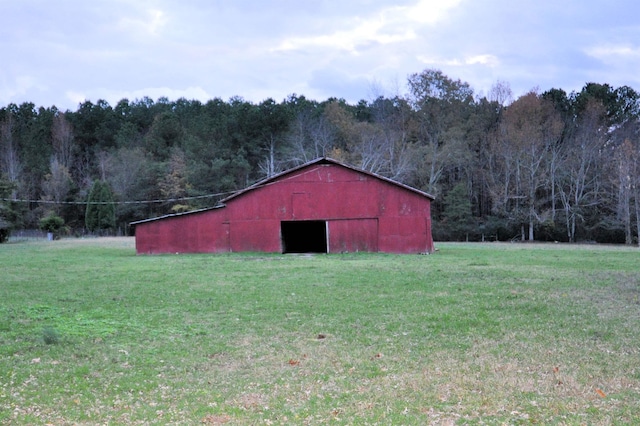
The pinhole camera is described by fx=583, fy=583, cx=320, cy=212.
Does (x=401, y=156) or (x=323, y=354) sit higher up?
(x=401, y=156)

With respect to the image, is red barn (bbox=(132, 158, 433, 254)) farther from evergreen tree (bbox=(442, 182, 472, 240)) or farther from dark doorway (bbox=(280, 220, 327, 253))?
evergreen tree (bbox=(442, 182, 472, 240))

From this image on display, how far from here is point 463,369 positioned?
7684mm

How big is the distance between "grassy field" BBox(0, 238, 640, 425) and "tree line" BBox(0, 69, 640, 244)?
136 ft

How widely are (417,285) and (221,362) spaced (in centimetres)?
916

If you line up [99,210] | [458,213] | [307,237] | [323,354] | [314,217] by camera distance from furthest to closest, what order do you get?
[99,210] → [458,213] → [307,237] → [314,217] → [323,354]

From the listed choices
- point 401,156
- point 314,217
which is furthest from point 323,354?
point 401,156

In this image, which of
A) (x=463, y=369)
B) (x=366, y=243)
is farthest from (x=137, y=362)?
(x=366, y=243)

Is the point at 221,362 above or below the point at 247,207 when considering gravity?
below

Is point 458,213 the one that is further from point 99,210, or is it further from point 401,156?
point 99,210

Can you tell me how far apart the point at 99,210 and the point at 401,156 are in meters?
35.4

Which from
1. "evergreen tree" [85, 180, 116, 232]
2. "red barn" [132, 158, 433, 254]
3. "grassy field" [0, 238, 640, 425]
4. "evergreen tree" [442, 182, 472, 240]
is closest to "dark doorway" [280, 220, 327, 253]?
"red barn" [132, 158, 433, 254]

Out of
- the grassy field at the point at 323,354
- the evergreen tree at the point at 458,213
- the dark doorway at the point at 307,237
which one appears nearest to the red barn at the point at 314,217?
the dark doorway at the point at 307,237

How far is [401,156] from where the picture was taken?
62.0 m

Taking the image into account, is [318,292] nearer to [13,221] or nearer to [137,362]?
[137,362]
